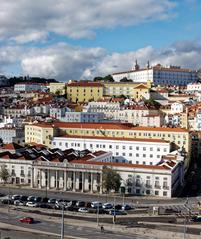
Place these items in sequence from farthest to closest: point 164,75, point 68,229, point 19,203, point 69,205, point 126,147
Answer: point 164,75
point 126,147
point 19,203
point 69,205
point 68,229

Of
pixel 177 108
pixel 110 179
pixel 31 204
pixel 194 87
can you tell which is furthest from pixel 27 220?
pixel 194 87

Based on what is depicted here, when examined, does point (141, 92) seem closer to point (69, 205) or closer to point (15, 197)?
point (15, 197)

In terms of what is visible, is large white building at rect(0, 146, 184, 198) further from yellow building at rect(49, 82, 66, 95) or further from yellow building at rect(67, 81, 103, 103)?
yellow building at rect(49, 82, 66, 95)

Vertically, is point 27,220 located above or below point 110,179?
below

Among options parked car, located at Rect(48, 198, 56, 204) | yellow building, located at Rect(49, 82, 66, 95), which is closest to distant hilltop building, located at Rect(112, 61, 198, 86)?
yellow building, located at Rect(49, 82, 66, 95)

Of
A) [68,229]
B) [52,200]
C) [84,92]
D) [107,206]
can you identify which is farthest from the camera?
[84,92]

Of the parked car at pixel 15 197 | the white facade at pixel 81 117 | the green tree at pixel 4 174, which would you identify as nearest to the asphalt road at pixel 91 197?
the green tree at pixel 4 174

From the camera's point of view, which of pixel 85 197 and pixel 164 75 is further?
pixel 164 75
